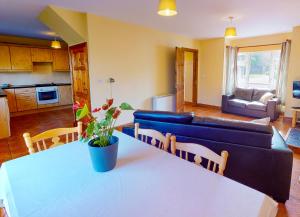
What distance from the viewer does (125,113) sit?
452 centimetres

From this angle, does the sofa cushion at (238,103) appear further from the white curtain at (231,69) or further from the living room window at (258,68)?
the living room window at (258,68)

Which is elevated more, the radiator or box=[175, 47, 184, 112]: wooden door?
box=[175, 47, 184, 112]: wooden door

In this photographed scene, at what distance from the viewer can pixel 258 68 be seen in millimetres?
6055

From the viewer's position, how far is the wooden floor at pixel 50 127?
6.24 feet

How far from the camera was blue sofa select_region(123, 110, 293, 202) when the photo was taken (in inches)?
69.2

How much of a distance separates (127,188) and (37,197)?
0.43 m

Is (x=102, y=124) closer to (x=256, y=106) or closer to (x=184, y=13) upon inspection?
(x=184, y=13)

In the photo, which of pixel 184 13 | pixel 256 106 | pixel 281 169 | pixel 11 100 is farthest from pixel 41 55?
pixel 281 169

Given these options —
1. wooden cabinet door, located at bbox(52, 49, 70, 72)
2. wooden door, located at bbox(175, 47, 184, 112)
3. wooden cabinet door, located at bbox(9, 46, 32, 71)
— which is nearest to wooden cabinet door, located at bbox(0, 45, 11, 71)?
wooden cabinet door, located at bbox(9, 46, 32, 71)

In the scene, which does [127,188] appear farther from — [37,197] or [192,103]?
[192,103]

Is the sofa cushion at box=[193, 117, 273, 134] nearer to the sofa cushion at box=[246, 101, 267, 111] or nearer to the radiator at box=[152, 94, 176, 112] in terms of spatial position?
the radiator at box=[152, 94, 176, 112]

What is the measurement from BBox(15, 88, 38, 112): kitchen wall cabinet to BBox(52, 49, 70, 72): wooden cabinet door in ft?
3.83

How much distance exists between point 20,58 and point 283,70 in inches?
304

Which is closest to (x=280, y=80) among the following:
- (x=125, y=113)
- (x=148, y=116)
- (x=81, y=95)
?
(x=125, y=113)
